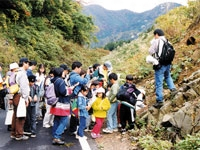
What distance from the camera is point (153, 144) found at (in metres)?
6.89

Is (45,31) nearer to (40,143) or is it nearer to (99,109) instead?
(99,109)

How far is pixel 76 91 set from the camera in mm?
8516

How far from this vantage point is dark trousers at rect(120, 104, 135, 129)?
862 centimetres

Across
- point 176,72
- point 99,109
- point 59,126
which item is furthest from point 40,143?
point 176,72

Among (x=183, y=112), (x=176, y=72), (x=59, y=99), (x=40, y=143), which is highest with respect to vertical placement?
(x=176, y=72)

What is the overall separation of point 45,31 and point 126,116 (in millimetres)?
17084

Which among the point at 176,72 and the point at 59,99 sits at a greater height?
the point at 176,72

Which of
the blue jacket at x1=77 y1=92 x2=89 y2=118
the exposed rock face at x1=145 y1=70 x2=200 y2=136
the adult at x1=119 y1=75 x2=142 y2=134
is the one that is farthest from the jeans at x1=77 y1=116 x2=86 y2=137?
the exposed rock face at x1=145 y1=70 x2=200 y2=136

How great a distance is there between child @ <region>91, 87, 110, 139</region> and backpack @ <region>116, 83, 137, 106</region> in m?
0.39

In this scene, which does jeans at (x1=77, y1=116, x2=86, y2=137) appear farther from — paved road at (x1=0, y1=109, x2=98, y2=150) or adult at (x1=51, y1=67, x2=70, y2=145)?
adult at (x1=51, y1=67, x2=70, y2=145)

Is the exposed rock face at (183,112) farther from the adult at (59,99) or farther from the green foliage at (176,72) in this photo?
the adult at (59,99)

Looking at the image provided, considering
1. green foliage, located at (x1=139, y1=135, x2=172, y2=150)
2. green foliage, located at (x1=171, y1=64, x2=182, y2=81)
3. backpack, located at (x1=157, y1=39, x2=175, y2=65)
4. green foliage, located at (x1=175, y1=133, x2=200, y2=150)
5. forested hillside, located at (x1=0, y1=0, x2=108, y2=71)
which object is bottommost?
green foliage, located at (x1=139, y1=135, x2=172, y2=150)

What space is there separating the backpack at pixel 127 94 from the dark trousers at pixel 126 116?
0.22 meters

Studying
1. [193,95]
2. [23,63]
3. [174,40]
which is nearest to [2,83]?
[23,63]
